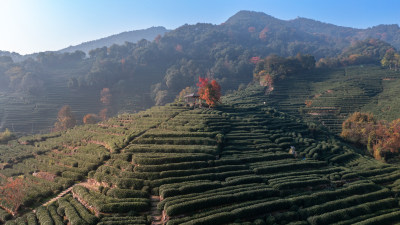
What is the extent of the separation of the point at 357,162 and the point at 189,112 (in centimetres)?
3121

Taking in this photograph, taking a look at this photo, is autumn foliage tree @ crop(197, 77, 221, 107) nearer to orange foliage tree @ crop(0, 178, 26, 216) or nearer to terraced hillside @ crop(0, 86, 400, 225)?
terraced hillside @ crop(0, 86, 400, 225)

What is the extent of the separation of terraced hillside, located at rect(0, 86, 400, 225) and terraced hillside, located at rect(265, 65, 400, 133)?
2679 cm

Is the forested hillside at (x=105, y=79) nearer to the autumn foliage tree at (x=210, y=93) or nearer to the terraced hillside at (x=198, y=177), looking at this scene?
the terraced hillside at (x=198, y=177)

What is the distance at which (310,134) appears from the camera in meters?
44.3

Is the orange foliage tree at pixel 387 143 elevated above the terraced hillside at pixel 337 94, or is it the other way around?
the terraced hillside at pixel 337 94

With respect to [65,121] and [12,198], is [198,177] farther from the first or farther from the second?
[65,121]

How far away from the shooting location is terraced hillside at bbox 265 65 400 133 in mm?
60219

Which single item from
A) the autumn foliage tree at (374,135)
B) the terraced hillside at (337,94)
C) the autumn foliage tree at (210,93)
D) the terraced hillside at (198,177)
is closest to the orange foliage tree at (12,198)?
the terraced hillside at (198,177)

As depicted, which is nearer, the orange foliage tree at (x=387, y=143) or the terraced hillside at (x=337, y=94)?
the orange foliage tree at (x=387, y=143)

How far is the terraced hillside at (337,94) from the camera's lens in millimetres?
60219

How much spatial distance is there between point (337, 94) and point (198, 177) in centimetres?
6596

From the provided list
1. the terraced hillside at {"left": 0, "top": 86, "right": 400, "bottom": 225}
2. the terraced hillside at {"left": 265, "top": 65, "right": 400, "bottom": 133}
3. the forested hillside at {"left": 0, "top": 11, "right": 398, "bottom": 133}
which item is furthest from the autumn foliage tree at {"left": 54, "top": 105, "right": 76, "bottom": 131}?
the terraced hillside at {"left": 265, "top": 65, "right": 400, "bottom": 133}

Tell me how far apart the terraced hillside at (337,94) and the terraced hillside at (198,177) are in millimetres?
26792

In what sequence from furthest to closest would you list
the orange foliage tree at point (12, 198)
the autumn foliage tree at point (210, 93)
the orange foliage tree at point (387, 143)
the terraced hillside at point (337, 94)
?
the terraced hillside at point (337, 94)
the autumn foliage tree at point (210, 93)
the orange foliage tree at point (387, 143)
the orange foliage tree at point (12, 198)
